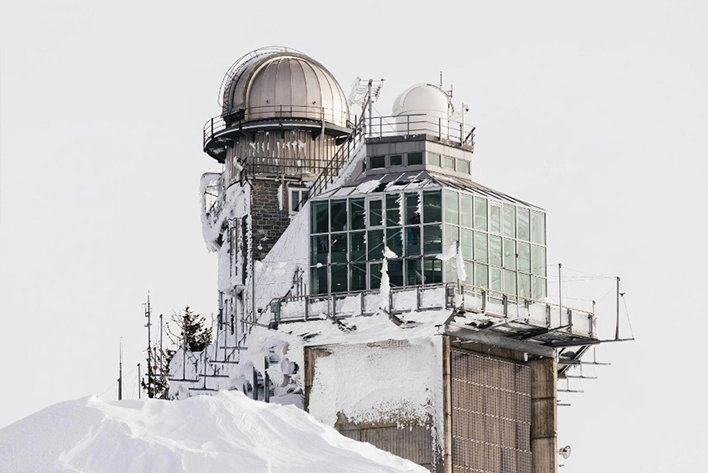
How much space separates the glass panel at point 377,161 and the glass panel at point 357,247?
3.89m

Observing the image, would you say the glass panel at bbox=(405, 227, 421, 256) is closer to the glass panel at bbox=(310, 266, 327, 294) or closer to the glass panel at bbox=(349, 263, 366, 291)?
the glass panel at bbox=(349, 263, 366, 291)

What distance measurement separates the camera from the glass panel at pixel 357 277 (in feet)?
210

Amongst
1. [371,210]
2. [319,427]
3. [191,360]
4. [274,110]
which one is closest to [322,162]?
[274,110]

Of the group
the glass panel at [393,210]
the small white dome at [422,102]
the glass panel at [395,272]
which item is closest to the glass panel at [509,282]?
the glass panel at [395,272]

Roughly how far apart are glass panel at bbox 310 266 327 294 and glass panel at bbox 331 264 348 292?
0.39m

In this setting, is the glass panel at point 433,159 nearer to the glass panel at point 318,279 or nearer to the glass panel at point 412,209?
the glass panel at point 412,209

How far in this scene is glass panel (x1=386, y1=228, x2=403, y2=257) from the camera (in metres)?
63.6

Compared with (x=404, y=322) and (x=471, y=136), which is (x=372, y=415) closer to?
(x=404, y=322)

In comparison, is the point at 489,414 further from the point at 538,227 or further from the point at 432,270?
the point at 538,227

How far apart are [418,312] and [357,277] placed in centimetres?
315

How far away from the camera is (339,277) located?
64.6m

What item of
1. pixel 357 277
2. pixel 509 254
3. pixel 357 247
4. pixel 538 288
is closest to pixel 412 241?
pixel 357 247

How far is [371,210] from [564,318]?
7631 mm

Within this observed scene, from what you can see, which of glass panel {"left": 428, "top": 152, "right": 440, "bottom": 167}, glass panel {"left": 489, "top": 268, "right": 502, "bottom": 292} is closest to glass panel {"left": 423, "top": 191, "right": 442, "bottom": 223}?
glass panel {"left": 489, "top": 268, "right": 502, "bottom": 292}
